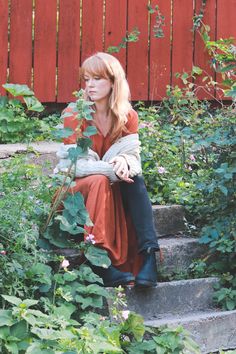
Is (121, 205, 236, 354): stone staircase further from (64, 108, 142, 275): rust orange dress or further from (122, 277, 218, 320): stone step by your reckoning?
(64, 108, 142, 275): rust orange dress

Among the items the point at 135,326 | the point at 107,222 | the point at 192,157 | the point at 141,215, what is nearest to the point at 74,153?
the point at 107,222

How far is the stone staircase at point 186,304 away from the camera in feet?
15.1

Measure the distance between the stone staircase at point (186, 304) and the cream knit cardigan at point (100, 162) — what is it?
2.02 ft

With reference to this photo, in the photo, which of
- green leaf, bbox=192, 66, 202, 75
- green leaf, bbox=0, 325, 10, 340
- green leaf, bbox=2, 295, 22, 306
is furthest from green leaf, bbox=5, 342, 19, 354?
green leaf, bbox=192, 66, 202, 75

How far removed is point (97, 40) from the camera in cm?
751

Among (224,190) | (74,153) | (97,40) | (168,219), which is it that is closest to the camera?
(74,153)

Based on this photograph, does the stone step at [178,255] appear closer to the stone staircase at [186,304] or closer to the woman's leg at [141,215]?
the stone staircase at [186,304]

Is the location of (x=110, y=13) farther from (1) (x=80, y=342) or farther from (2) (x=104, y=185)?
(1) (x=80, y=342)

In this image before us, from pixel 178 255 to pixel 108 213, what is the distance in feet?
2.48

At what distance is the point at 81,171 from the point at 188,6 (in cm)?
362

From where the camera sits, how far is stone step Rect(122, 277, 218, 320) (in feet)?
15.3

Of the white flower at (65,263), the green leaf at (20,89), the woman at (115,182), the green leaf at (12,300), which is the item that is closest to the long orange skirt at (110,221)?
the woman at (115,182)

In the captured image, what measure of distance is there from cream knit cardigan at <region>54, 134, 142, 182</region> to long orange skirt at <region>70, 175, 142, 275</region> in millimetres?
45

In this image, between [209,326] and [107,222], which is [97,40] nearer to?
[107,222]
